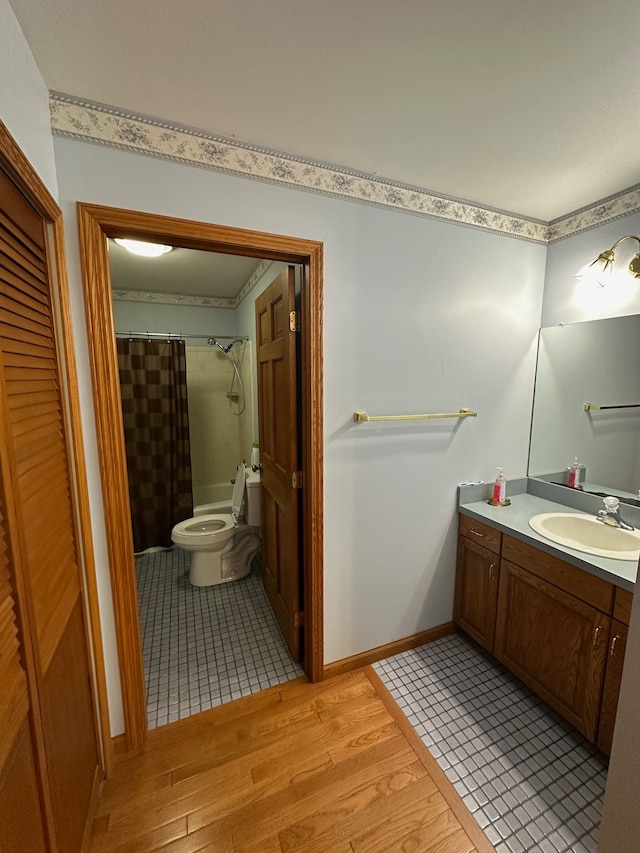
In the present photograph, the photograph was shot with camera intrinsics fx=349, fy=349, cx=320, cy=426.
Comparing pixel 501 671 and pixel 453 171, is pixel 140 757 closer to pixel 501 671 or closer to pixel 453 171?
pixel 501 671

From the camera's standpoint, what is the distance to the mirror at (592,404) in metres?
1.75

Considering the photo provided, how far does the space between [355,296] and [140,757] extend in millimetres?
2147

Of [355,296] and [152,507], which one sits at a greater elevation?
[355,296]

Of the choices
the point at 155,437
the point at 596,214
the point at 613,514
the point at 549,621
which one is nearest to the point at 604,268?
the point at 596,214

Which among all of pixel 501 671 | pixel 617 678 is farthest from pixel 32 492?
pixel 501 671

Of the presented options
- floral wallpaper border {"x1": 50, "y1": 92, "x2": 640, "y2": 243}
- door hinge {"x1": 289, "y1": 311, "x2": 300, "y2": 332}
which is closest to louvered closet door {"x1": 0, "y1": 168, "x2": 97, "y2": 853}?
floral wallpaper border {"x1": 50, "y1": 92, "x2": 640, "y2": 243}

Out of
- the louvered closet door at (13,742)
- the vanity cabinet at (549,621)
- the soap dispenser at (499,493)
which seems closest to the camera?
the louvered closet door at (13,742)

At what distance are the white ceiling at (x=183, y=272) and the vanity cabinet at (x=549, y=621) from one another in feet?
7.71

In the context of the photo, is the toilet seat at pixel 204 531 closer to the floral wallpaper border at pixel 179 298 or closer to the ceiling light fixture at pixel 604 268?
the floral wallpaper border at pixel 179 298

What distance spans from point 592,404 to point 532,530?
84cm

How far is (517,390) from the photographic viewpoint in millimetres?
2061

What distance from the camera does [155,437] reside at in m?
3.10

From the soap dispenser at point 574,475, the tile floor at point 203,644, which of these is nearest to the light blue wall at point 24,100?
the tile floor at point 203,644

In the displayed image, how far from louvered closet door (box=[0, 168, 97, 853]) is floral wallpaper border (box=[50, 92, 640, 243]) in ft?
1.41
